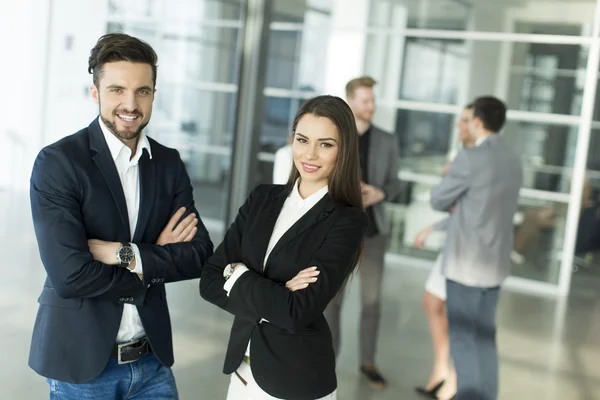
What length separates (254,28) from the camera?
8.97 metres

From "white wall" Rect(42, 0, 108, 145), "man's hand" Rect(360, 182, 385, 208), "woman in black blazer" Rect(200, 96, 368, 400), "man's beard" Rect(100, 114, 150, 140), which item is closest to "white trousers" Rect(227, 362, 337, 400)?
"woman in black blazer" Rect(200, 96, 368, 400)

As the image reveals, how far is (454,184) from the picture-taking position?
4121 mm

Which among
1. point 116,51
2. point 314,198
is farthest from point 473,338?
point 116,51

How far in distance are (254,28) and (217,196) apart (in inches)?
84.0

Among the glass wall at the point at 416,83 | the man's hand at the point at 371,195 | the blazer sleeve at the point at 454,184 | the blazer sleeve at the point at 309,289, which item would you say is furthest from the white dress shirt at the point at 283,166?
the glass wall at the point at 416,83

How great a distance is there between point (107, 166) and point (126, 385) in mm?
690

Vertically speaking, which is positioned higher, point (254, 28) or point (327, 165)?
point (254, 28)

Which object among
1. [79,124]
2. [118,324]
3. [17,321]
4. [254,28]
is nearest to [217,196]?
[254,28]

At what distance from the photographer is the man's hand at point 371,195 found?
4402 mm

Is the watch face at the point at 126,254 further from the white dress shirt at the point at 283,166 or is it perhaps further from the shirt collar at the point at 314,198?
the white dress shirt at the point at 283,166

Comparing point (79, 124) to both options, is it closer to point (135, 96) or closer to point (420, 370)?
point (420, 370)

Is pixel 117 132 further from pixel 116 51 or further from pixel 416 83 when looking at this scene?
pixel 416 83

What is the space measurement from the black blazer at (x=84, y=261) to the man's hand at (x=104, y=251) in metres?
0.03

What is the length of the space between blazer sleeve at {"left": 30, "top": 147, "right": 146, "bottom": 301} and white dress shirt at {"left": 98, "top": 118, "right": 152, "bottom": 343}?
0.50 ft
